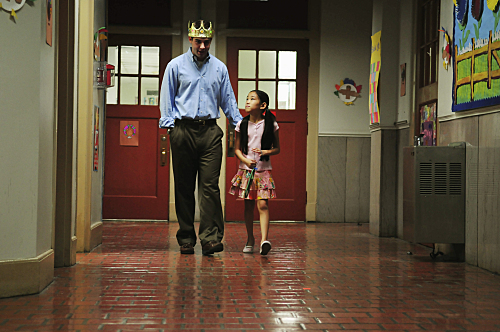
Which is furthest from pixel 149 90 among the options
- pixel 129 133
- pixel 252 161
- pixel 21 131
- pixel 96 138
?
pixel 21 131

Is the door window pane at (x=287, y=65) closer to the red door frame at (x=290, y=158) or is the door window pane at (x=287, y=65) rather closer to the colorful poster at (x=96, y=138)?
the red door frame at (x=290, y=158)

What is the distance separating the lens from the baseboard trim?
11.0ft

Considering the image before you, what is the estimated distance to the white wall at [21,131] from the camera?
3318 millimetres

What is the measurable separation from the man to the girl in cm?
21

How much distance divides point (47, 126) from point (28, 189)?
48 centimetres

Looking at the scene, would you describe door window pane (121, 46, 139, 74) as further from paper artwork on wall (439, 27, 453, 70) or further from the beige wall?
the beige wall

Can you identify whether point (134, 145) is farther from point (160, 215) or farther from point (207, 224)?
point (207, 224)

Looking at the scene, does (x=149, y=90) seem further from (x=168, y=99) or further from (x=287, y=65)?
(x=168, y=99)

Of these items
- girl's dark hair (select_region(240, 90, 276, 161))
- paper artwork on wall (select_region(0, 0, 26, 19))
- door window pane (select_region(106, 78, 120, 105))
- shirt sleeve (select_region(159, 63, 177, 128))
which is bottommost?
girl's dark hair (select_region(240, 90, 276, 161))

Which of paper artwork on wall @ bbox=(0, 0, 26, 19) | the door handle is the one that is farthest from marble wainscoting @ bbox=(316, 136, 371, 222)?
paper artwork on wall @ bbox=(0, 0, 26, 19)

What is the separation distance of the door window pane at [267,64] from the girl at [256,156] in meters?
3.18

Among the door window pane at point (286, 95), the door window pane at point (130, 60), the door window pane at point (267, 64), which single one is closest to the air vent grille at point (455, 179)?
the door window pane at point (286, 95)

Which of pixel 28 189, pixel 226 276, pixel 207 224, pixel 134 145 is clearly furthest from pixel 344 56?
pixel 28 189

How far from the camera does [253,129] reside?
5305 millimetres
